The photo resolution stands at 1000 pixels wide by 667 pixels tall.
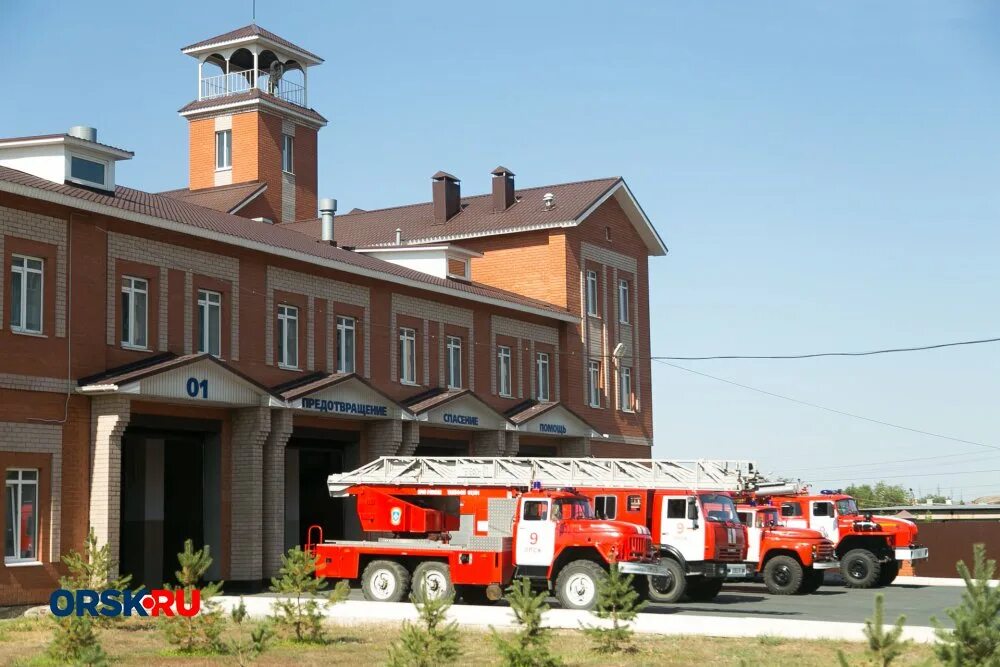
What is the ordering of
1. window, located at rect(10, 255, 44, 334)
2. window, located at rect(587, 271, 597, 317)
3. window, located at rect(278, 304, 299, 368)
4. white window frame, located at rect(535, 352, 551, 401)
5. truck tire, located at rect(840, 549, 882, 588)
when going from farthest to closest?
window, located at rect(587, 271, 597, 317), white window frame, located at rect(535, 352, 551, 401), truck tire, located at rect(840, 549, 882, 588), window, located at rect(278, 304, 299, 368), window, located at rect(10, 255, 44, 334)

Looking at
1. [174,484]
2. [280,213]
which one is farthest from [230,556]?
[280,213]

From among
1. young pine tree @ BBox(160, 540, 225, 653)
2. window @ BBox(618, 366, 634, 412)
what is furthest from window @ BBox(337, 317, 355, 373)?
young pine tree @ BBox(160, 540, 225, 653)

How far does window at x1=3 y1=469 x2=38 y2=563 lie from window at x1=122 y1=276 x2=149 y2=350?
12.5 ft

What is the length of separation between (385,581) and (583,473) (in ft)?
16.3

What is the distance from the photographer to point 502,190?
166 ft

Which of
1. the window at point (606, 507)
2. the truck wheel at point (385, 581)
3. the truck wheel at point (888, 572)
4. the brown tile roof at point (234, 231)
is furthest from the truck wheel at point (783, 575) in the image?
the brown tile roof at point (234, 231)

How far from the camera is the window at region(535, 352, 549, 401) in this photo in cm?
4497

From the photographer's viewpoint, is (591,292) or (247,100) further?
(247,100)

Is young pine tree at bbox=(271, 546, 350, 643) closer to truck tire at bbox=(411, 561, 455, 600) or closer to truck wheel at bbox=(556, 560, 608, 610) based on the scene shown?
truck tire at bbox=(411, 561, 455, 600)

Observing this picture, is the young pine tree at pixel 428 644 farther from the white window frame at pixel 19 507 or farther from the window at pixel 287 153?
the window at pixel 287 153

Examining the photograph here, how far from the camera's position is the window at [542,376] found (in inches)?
1770

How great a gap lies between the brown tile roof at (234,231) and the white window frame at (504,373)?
154cm

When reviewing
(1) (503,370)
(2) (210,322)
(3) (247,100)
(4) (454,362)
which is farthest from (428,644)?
(3) (247,100)

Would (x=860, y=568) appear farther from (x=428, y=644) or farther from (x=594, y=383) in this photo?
(x=428, y=644)
